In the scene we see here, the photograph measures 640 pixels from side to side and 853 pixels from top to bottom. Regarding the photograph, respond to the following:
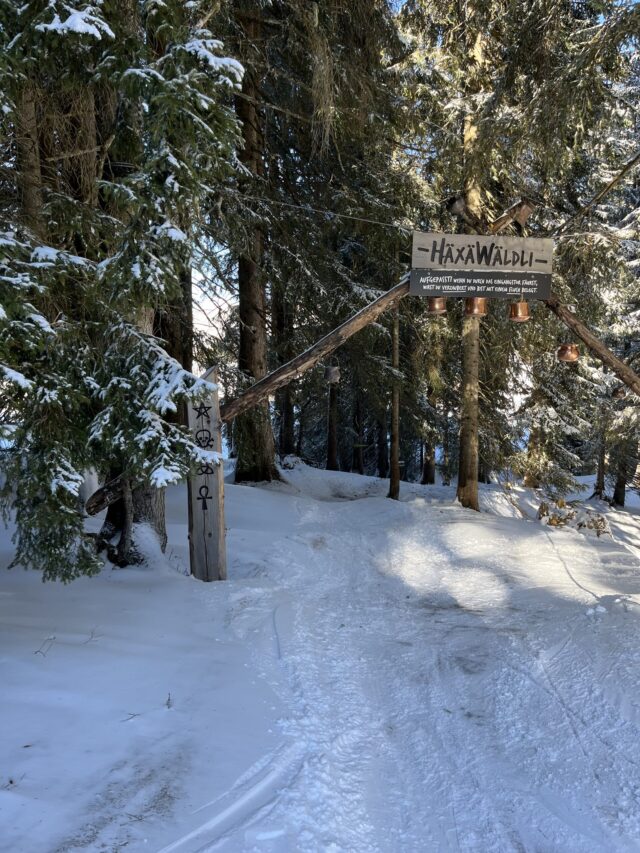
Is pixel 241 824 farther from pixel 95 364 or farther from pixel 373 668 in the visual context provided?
pixel 95 364

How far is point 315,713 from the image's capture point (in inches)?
165

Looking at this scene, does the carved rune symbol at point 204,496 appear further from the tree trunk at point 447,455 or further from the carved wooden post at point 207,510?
the tree trunk at point 447,455

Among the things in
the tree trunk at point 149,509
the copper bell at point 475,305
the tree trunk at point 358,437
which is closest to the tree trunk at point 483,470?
the tree trunk at point 358,437

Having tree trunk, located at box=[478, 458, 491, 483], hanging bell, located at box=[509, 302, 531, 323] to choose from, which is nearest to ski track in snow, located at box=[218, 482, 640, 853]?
hanging bell, located at box=[509, 302, 531, 323]

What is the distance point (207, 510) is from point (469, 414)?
7.85 m

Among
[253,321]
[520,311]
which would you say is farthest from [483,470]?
[520,311]

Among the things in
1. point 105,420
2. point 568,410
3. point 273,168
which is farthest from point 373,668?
point 568,410

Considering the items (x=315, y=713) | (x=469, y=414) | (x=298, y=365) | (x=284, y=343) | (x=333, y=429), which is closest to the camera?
(x=315, y=713)

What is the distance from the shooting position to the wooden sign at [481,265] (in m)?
7.99

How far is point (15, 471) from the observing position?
4.46 meters

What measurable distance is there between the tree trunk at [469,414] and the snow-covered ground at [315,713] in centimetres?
579

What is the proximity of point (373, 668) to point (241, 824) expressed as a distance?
92.8 inches

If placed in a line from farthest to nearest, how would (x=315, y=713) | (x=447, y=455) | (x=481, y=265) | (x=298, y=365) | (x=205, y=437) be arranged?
(x=447, y=455) < (x=481, y=265) < (x=298, y=365) < (x=205, y=437) < (x=315, y=713)

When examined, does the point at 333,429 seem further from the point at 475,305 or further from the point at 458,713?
the point at 458,713
